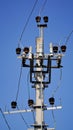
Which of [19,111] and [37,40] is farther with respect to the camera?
[37,40]

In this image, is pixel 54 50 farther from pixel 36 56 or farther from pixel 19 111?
pixel 19 111

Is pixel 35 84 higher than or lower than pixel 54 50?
lower

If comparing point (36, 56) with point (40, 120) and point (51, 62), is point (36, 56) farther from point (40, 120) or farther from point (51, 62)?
point (40, 120)

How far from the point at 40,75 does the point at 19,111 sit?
7.89 feet

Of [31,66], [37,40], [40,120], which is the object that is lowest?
[40,120]

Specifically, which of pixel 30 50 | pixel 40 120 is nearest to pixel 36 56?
pixel 30 50

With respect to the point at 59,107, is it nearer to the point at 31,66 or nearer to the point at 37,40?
the point at 31,66

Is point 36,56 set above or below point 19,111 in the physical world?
above

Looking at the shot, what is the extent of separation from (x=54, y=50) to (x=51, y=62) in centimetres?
70

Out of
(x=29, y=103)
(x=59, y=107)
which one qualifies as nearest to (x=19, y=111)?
(x=29, y=103)

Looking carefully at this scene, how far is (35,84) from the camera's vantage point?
21.3 metres

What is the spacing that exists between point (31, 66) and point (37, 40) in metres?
1.71

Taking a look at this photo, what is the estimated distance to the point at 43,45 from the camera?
70.9ft

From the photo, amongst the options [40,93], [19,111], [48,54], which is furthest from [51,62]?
[19,111]
